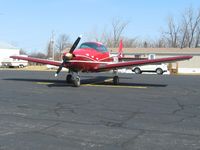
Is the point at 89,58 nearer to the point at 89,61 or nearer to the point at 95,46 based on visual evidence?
the point at 89,61

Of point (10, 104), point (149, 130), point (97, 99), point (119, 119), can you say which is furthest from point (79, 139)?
point (97, 99)

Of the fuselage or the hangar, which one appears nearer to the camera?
the fuselage

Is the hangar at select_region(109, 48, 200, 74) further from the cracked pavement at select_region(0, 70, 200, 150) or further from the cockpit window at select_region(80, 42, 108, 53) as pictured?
the cracked pavement at select_region(0, 70, 200, 150)

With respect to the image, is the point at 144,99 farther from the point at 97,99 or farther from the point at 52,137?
the point at 52,137

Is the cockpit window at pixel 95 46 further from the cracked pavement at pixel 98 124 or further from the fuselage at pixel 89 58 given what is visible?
the cracked pavement at pixel 98 124

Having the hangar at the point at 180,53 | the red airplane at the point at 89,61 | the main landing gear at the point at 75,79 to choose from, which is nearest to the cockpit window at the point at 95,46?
the red airplane at the point at 89,61

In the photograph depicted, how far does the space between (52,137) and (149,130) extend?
219cm

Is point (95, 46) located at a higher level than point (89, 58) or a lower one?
higher

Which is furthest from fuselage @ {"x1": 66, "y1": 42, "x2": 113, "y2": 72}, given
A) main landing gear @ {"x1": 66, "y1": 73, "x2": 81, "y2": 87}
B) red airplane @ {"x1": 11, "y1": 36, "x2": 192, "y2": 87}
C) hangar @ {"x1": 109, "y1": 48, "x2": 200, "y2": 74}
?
hangar @ {"x1": 109, "y1": 48, "x2": 200, "y2": 74}

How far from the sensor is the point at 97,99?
44.3 feet

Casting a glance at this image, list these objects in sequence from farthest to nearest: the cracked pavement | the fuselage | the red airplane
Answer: the fuselage
the red airplane
the cracked pavement

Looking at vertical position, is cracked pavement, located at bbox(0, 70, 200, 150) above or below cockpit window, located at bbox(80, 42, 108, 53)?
below

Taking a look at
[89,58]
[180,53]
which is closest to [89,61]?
[89,58]

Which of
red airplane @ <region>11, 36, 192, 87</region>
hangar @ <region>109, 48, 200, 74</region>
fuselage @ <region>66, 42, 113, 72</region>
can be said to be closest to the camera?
red airplane @ <region>11, 36, 192, 87</region>
